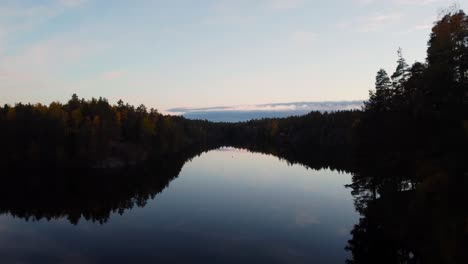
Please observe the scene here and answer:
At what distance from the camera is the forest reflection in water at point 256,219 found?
119 ft

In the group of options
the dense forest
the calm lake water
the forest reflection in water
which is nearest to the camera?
the dense forest

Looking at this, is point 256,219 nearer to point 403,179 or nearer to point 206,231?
point 206,231

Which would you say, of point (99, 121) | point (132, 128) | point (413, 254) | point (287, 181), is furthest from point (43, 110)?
point (413, 254)

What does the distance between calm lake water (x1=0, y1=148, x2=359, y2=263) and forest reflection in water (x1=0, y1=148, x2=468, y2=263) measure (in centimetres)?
12

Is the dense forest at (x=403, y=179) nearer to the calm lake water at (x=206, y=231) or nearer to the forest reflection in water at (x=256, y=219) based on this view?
the forest reflection in water at (x=256, y=219)

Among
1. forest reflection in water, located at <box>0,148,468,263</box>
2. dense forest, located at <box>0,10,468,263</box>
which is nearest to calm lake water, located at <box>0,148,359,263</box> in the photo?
forest reflection in water, located at <box>0,148,468,263</box>

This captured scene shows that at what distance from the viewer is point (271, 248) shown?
130 feet

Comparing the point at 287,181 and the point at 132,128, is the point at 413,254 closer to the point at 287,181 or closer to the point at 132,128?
the point at 287,181

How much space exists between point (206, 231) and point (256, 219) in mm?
8661

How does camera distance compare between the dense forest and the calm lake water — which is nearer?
the dense forest

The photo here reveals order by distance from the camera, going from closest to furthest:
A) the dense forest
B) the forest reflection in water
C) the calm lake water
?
the dense forest < the forest reflection in water < the calm lake water

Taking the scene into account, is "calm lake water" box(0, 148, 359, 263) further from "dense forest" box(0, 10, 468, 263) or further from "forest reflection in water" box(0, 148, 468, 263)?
"dense forest" box(0, 10, 468, 263)

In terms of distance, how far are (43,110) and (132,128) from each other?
29.5 metres

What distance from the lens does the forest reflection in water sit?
36.2m
